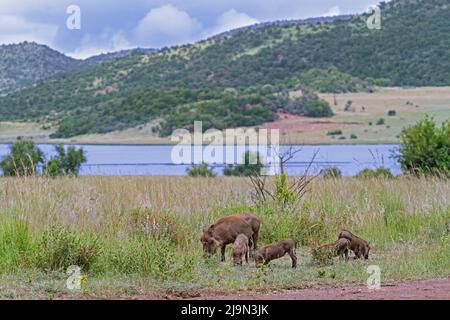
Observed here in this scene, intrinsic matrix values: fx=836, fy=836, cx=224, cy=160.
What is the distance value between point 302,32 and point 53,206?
202ft

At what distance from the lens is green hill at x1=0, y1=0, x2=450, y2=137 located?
54688mm

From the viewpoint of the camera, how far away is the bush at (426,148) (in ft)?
78.8

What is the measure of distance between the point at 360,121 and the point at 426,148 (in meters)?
33.5

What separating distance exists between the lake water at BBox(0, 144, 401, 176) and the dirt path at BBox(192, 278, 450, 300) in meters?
9.30

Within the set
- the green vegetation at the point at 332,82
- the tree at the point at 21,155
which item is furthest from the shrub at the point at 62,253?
the green vegetation at the point at 332,82

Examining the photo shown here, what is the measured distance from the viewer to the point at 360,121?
5778 cm

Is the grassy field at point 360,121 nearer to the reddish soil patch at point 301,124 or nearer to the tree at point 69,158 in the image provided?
the reddish soil patch at point 301,124

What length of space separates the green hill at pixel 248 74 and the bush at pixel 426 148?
83.9ft

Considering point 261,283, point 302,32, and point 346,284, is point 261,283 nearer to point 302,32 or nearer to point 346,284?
point 346,284

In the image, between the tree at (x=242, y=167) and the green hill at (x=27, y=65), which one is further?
the green hill at (x=27, y=65)

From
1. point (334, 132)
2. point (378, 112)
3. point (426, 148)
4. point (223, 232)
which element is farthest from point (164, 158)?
point (223, 232)

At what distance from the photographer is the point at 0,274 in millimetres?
9266

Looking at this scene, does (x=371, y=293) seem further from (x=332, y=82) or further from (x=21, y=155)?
(x=332, y=82)

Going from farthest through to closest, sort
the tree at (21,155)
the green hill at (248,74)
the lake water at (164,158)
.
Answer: the green hill at (248,74) < the tree at (21,155) < the lake water at (164,158)
